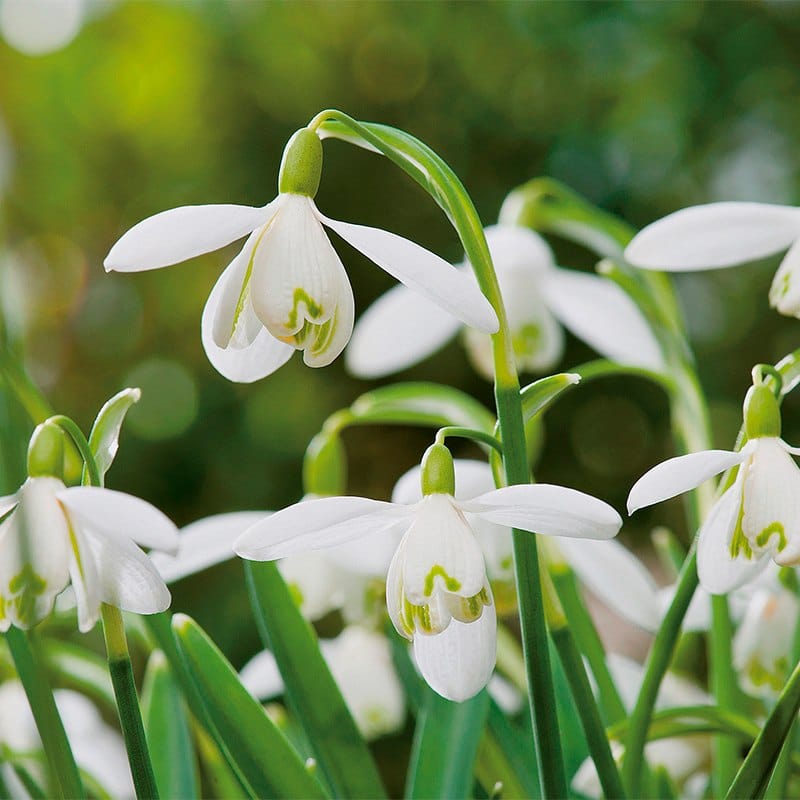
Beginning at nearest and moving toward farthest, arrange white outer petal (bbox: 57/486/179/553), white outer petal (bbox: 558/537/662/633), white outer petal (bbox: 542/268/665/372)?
1. white outer petal (bbox: 57/486/179/553)
2. white outer petal (bbox: 558/537/662/633)
3. white outer petal (bbox: 542/268/665/372)

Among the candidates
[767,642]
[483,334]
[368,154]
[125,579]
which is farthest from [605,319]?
[368,154]

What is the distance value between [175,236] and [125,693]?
0.14 metres

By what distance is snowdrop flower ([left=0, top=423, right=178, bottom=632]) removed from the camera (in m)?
0.29

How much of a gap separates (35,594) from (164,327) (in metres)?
2.37

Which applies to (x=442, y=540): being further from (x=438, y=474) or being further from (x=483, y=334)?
(x=483, y=334)

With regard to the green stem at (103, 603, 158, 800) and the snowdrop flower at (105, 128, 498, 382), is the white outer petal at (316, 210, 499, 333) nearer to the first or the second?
the snowdrop flower at (105, 128, 498, 382)

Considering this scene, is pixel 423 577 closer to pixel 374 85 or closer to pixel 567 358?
pixel 567 358

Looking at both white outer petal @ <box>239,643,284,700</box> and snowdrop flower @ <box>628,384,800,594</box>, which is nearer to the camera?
snowdrop flower @ <box>628,384,800,594</box>

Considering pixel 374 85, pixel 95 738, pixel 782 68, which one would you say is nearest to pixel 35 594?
pixel 95 738

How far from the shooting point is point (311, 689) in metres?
0.42

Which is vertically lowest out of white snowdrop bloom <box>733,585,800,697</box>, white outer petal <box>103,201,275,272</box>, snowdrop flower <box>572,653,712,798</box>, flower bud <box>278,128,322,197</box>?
snowdrop flower <box>572,653,712,798</box>

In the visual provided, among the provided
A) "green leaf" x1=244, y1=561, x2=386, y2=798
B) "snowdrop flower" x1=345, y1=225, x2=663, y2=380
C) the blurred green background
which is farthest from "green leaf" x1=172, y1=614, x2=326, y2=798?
the blurred green background

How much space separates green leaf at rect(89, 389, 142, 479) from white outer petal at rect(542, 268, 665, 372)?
1.33 feet

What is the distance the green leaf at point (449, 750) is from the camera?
0.43m
